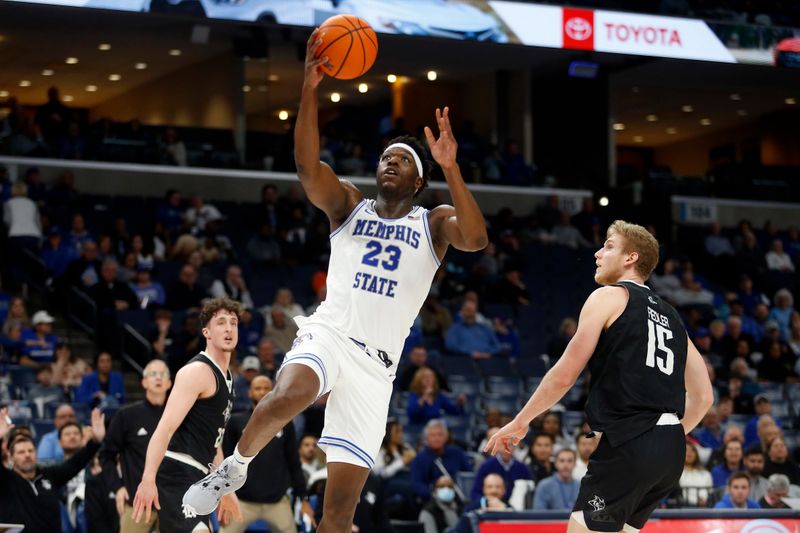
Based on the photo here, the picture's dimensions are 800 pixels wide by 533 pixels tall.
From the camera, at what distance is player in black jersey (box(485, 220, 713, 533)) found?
5.55 metres

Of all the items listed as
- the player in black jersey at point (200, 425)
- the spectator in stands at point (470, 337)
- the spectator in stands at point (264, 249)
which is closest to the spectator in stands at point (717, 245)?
the spectator in stands at point (470, 337)

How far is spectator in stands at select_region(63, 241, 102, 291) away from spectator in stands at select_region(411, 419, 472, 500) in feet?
19.7

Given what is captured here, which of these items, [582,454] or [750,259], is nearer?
[582,454]

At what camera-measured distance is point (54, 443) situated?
11.4 m

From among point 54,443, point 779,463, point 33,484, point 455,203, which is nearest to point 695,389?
point 455,203

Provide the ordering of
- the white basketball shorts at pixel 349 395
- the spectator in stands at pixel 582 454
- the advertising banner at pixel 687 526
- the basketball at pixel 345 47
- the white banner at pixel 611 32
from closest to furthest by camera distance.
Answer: the white basketball shorts at pixel 349 395 → the basketball at pixel 345 47 → the advertising banner at pixel 687 526 → the spectator in stands at pixel 582 454 → the white banner at pixel 611 32

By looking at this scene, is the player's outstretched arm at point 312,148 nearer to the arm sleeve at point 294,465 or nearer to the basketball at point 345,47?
the basketball at point 345,47

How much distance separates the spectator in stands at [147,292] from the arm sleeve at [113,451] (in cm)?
731

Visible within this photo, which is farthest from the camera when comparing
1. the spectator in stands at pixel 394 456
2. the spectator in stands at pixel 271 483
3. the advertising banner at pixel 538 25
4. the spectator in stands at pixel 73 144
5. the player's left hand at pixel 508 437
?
the spectator in stands at pixel 73 144

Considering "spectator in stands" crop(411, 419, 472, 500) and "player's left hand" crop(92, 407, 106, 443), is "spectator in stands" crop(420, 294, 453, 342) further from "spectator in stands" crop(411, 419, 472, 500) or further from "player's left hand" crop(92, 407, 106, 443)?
"player's left hand" crop(92, 407, 106, 443)

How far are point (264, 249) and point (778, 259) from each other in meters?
9.80

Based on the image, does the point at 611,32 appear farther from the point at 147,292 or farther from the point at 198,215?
the point at 147,292

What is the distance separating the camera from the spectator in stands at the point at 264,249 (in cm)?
1784

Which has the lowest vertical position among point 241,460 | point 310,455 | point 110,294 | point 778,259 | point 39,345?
point 310,455
